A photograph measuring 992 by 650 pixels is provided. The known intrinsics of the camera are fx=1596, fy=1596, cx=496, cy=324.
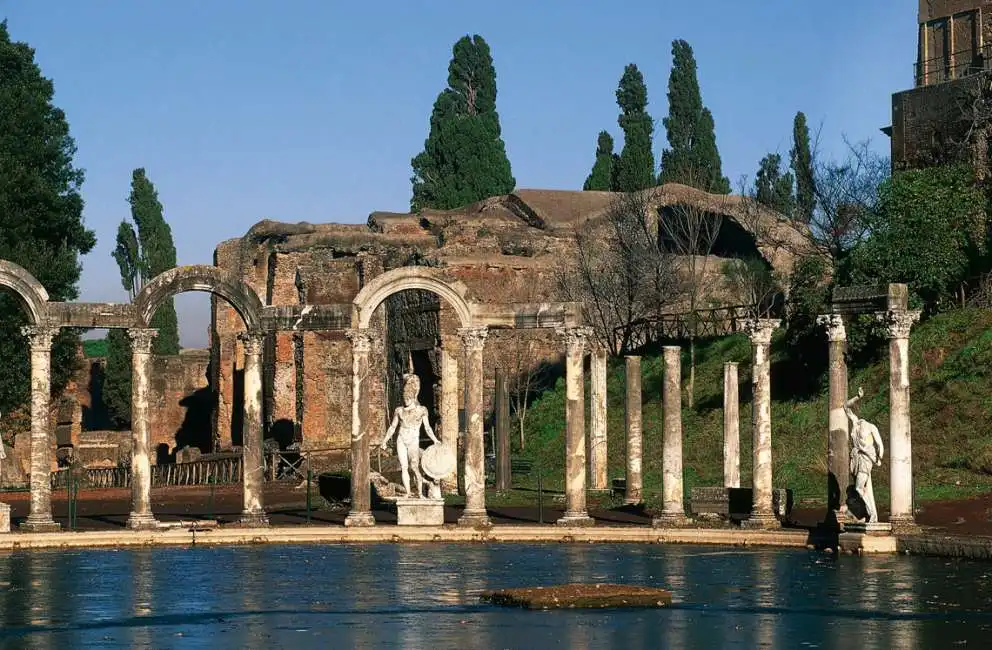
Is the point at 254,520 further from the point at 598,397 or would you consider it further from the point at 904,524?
the point at 904,524

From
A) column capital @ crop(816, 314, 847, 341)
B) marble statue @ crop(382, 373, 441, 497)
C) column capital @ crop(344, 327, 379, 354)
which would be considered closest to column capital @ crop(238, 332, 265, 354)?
column capital @ crop(344, 327, 379, 354)

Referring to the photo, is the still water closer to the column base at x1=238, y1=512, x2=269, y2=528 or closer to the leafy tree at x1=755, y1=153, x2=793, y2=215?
the column base at x1=238, y1=512, x2=269, y2=528

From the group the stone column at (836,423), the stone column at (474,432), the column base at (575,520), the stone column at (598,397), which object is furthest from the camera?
the stone column at (598,397)

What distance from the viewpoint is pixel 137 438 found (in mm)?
31734

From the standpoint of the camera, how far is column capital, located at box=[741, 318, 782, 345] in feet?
103

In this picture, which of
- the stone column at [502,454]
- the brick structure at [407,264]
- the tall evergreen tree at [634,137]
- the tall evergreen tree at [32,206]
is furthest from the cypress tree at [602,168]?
the stone column at [502,454]

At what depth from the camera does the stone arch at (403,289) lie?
3269 centimetres

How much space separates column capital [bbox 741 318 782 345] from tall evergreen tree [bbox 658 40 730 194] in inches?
1816

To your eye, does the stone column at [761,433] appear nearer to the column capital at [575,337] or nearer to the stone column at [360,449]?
the column capital at [575,337]

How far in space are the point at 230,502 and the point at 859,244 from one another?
60.3 feet

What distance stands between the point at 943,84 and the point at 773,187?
712 inches

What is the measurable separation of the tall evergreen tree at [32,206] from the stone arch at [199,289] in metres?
16.2

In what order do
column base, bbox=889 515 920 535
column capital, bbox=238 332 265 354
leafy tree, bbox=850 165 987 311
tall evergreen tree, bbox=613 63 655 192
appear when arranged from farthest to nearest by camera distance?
tall evergreen tree, bbox=613 63 655 192
leafy tree, bbox=850 165 987 311
column capital, bbox=238 332 265 354
column base, bbox=889 515 920 535

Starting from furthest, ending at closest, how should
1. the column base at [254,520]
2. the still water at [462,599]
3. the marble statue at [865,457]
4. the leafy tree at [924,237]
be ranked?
the leafy tree at [924,237], the column base at [254,520], the marble statue at [865,457], the still water at [462,599]
